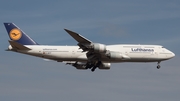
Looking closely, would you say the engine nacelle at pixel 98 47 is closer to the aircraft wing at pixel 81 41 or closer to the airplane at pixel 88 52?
the airplane at pixel 88 52

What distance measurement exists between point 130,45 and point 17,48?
1690 centimetres

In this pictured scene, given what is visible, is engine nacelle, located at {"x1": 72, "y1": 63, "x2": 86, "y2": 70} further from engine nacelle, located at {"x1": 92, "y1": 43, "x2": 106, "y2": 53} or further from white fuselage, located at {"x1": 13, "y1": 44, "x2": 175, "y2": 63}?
engine nacelle, located at {"x1": 92, "y1": 43, "x2": 106, "y2": 53}

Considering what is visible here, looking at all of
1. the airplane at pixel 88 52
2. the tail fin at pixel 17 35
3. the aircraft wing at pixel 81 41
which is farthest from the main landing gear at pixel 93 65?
the tail fin at pixel 17 35

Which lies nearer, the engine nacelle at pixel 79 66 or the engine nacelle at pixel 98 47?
the engine nacelle at pixel 98 47

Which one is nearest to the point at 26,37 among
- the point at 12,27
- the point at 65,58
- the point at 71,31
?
the point at 12,27

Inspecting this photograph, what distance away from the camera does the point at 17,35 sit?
71750 mm

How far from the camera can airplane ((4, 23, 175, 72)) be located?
218ft

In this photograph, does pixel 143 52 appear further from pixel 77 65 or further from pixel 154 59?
pixel 77 65

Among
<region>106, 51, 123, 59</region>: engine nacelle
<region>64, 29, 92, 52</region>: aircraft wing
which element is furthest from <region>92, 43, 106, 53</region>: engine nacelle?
<region>106, 51, 123, 59</region>: engine nacelle

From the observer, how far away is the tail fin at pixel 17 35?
71062 mm

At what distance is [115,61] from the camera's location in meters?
69.0

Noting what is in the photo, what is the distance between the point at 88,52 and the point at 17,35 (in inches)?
474

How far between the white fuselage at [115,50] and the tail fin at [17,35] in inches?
67.7

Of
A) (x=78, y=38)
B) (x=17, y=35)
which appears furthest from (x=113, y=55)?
(x=17, y=35)
